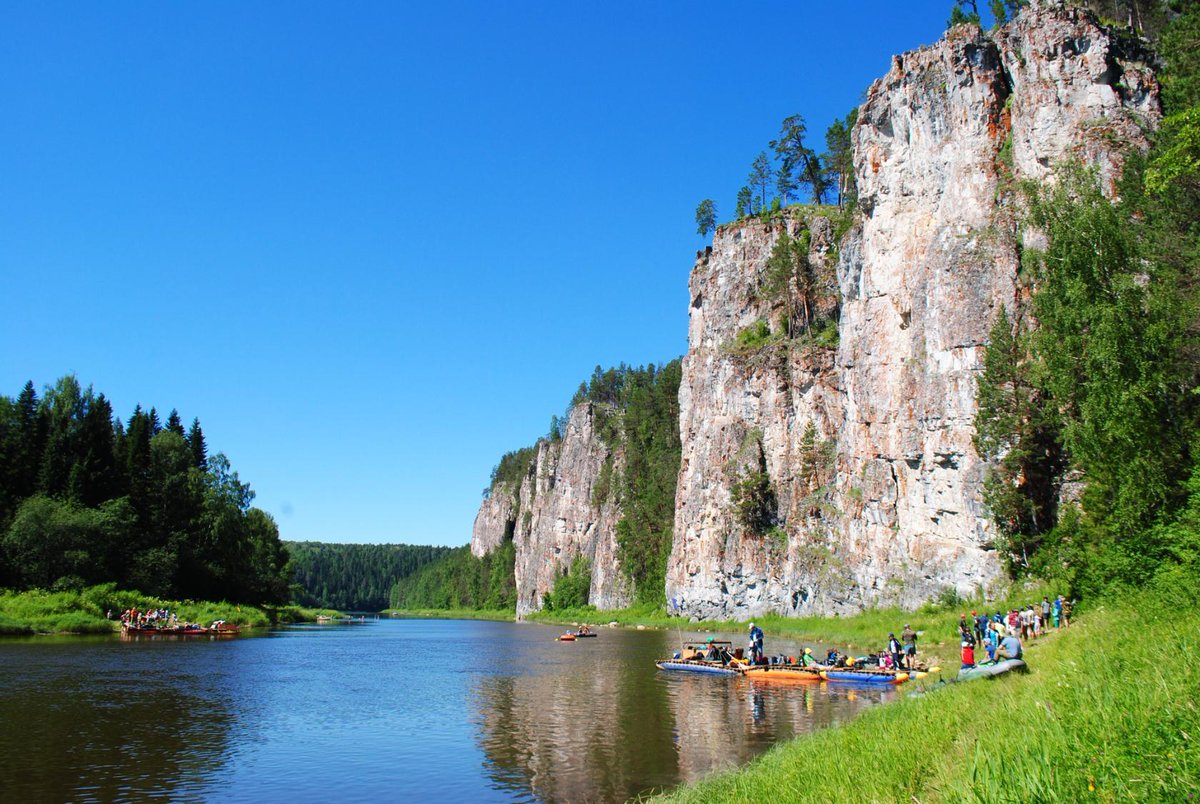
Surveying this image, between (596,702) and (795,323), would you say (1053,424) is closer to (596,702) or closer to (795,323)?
(596,702)

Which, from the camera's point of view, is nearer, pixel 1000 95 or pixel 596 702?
pixel 596 702

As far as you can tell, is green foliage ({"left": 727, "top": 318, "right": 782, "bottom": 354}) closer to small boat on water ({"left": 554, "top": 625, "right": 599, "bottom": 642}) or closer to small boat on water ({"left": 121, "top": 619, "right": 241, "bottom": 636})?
small boat on water ({"left": 554, "top": 625, "right": 599, "bottom": 642})

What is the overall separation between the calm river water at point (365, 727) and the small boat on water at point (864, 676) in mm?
984

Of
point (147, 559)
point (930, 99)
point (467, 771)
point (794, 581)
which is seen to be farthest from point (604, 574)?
point (467, 771)

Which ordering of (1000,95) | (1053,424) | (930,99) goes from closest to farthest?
(1053,424)
(1000,95)
(930,99)

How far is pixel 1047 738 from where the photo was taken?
784 centimetres

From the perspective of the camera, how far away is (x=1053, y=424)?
127ft

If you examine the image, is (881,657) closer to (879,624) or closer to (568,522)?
(879,624)

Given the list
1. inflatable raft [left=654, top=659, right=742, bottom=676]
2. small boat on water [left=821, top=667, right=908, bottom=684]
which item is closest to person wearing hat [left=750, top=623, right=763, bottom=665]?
inflatable raft [left=654, top=659, right=742, bottom=676]

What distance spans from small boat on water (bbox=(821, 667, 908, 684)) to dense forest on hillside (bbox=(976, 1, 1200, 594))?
24.3ft

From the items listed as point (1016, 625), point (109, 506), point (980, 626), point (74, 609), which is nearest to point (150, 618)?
point (74, 609)

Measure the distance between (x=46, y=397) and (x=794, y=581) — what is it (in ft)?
239

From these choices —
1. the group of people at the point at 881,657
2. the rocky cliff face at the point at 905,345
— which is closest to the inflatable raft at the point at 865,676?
the group of people at the point at 881,657

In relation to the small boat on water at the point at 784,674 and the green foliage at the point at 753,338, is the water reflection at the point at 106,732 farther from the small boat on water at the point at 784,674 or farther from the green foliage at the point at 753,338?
the green foliage at the point at 753,338
